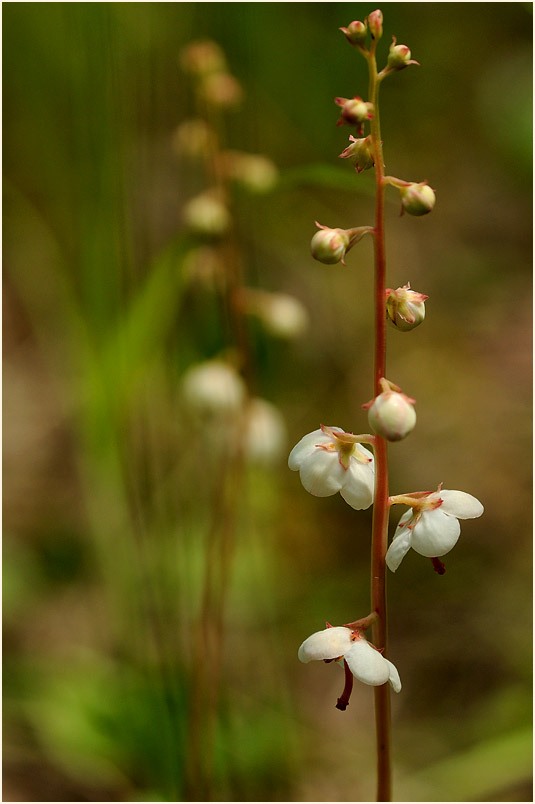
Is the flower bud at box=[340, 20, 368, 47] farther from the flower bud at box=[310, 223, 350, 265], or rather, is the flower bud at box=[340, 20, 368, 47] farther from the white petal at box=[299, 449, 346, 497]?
the white petal at box=[299, 449, 346, 497]

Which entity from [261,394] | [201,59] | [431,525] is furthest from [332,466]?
[261,394]

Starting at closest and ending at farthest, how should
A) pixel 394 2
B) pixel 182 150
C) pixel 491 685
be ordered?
pixel 182 150, pixel 491 685, pixel 394 2

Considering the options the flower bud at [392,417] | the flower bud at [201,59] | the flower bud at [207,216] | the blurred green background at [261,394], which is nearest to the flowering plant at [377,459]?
the flower bud at [392,417]

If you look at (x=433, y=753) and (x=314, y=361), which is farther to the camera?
(x=314, y=361)

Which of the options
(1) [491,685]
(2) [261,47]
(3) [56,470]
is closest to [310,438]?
(1) [491,685]

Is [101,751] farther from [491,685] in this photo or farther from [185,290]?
[185,290]

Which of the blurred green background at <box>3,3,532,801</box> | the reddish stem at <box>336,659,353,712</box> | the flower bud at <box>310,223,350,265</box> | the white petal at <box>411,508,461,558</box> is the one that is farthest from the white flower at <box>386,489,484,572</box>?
the blurred green background at <box>3,3,532,801</box>
